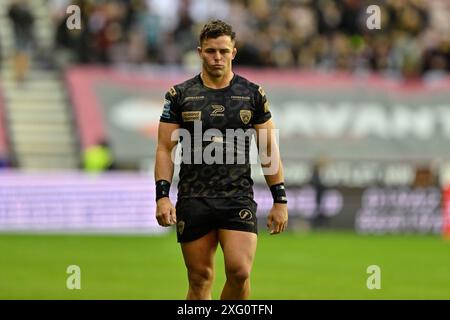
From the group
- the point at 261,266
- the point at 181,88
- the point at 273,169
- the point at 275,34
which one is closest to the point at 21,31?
the point at 275,34

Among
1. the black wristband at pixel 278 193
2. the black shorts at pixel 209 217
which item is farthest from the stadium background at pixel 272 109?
the black shorts at pixel 209 217

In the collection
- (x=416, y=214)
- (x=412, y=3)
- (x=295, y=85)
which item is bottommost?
(x=416, y=214)

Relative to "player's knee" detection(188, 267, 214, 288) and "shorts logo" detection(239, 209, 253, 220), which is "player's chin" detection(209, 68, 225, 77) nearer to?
"shorts logo" detection(239, 209, 253, 220)

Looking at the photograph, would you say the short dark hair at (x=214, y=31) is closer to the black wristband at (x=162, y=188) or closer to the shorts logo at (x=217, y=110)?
the shorts logo at (x=217, y=110)

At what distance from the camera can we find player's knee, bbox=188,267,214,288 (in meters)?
9.70

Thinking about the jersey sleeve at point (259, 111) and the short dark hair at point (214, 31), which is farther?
the jersey sleeve at point (259, 111)

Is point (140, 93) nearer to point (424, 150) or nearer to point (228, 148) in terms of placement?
point (424, 150)

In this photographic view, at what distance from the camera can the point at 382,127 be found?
28203 millimetres

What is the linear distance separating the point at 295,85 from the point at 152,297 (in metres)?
15.2

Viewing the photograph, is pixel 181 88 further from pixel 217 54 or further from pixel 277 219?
pixel 277 219

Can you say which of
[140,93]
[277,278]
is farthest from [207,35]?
[140,93]

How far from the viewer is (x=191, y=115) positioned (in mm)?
9633

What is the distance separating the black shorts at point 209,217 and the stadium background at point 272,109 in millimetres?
13002

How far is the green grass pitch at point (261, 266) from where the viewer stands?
14539 millimetres
